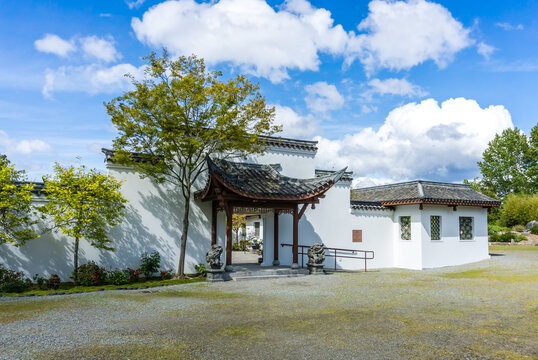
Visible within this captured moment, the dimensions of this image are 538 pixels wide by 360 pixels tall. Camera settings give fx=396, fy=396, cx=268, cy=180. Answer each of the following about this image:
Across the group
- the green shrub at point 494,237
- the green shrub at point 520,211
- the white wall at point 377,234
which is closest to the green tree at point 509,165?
the green shrub at point 520,211

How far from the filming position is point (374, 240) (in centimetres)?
1819

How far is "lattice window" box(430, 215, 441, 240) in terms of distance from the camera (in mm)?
17766

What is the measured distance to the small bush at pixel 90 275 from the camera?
12.0 m

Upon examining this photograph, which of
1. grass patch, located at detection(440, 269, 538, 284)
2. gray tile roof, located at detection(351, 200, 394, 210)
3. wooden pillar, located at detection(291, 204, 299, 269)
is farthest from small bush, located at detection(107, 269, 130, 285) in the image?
grass patch, located at detection(440, 269, 538, 284)

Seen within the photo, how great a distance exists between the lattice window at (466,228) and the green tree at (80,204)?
49.7 ft

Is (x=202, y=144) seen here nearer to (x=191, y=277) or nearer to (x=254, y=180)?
(x=254, y=180)

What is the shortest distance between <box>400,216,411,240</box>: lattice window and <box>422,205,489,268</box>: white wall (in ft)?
2.65

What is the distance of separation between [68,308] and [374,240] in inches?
521

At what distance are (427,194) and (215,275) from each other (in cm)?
1036

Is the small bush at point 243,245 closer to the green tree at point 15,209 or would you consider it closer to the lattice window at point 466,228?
the lattice window at point 466,228

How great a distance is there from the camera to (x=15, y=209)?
11555 mm

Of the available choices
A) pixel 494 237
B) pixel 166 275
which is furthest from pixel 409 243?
pixel 494 237

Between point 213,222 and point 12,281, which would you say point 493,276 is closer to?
point 213,222

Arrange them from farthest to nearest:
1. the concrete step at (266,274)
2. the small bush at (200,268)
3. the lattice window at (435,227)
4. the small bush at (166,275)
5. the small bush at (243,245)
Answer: the small bush at (243,245), the lattice window at (435,227), the small bush at (200,268), the small bush at (166,275), the concrete step at (266,274)
